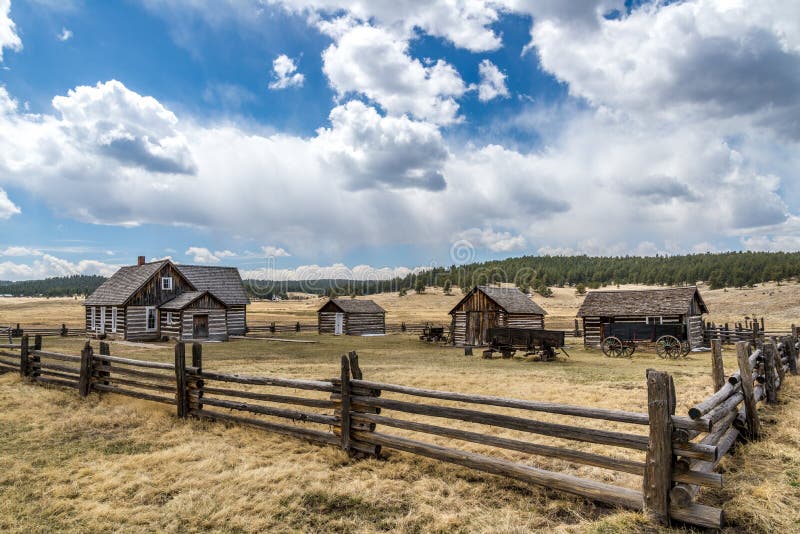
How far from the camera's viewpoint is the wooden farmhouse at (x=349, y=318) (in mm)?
45719

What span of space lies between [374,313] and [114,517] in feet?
137

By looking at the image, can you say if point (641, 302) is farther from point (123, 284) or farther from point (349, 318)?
point (123, 284)

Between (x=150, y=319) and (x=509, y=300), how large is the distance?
28018 millimetres

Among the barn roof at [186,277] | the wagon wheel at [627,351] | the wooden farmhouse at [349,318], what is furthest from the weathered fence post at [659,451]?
the wooden farmhouse at [349,318]

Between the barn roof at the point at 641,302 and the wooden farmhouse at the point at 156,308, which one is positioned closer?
the barn roof at the point at 641,302

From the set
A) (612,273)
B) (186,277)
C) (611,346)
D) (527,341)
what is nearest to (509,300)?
(611,346)

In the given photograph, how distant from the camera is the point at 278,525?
18.1 feet

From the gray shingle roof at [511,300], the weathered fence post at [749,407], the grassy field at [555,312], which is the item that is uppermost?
the gray shingle roof at [511,300]

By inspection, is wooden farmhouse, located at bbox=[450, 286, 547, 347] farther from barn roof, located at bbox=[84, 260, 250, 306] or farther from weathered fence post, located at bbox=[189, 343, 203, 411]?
weathered fence post, located at bbox=[189, 343, 203, 411]

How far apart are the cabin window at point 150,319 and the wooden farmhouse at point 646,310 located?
3251 centimetres

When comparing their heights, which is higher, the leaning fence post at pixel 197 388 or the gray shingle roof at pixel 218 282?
the gray shingle roof at pixel 218 282

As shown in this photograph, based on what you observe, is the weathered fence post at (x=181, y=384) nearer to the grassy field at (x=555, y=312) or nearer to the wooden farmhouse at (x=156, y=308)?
the wooden farmhouse at (x=156, y=308)

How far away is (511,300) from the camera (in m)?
36.1

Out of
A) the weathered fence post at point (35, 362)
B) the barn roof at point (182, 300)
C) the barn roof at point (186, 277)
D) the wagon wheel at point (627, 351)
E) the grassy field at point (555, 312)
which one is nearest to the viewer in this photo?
the weathered fence post at point (35, 362)
